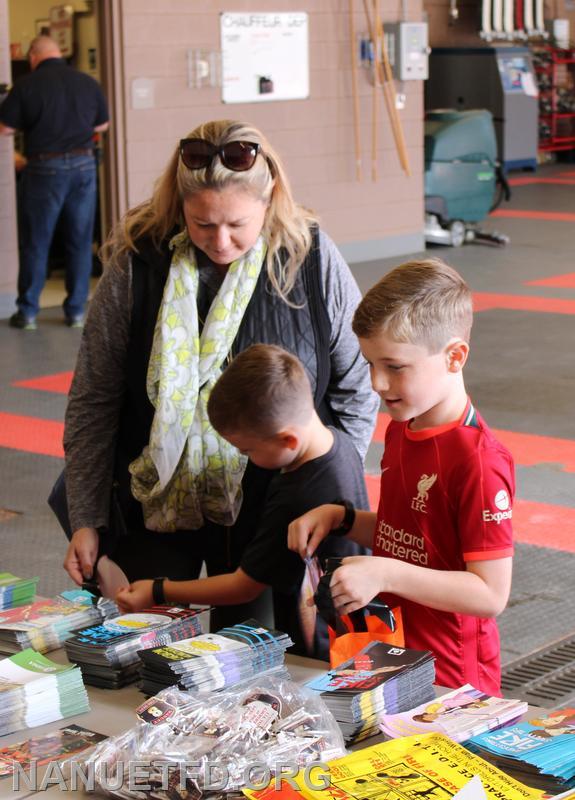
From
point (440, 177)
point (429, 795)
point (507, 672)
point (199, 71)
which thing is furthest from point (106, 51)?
point (429, 795)

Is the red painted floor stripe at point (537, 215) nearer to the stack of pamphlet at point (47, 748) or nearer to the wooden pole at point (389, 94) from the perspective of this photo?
the wooden pole at point (389, 94)

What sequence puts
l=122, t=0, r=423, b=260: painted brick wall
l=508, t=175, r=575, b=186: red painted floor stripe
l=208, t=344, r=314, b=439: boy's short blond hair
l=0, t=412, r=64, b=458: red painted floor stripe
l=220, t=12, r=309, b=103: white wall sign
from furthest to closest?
1. l=508, t=175, r=575, b=186: red painted floor stripe
2. l=220, t=12, r=309, b=103: white wall sign
3. l=122, t=0, r=423, b=260: painted brick wall
4. l=0, t=412, r=64, b=458: red painted floor stripe
5. l=208, t=344, r=314, b=439: boy's short blond hair

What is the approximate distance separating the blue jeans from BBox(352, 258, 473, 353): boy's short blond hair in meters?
6.83

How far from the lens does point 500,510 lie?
7.07 feet

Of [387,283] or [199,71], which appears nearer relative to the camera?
[387,283]

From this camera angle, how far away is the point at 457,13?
17125 mm

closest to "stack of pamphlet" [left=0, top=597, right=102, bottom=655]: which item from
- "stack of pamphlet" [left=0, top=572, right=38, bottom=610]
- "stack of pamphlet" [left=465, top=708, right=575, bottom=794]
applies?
"stack of pamphlet" [left=0, top=572, right=38, bottom=610]

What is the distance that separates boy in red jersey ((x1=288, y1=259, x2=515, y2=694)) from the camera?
6.96 feet

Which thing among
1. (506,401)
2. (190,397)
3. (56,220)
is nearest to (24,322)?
(56,220)

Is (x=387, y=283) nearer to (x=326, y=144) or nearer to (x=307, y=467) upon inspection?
(x=307, y=467)

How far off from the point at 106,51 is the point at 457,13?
351 inches

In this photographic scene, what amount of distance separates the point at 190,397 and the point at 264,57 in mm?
8234

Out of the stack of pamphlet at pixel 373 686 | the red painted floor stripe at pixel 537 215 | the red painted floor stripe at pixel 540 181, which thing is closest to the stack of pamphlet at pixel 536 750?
the stack of pamphlet at pixel 373 686

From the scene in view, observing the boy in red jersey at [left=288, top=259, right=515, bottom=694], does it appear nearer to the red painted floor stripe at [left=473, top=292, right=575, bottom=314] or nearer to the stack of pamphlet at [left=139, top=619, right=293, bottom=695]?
the stack of pamphlet at [left=139, top=619, right=293, bottom=695]
